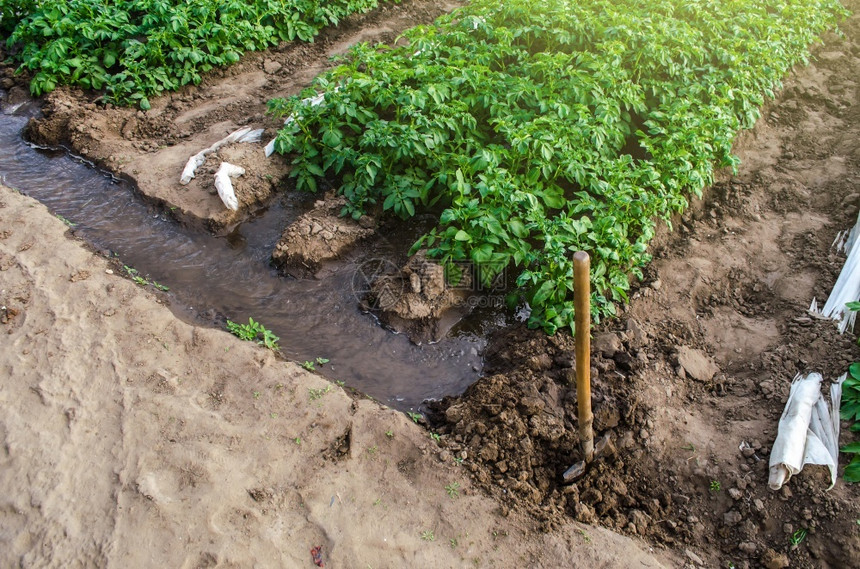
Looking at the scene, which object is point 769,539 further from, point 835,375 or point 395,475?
point 395,475

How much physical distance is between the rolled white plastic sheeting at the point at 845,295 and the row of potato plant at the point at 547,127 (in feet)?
3.99

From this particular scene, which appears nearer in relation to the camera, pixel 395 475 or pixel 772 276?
pixel 395 475

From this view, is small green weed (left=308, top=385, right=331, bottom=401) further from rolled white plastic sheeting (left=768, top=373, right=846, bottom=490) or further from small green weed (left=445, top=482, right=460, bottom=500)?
rolled white plastic sheeting (left=768, top=373, right=846, bottom=490)

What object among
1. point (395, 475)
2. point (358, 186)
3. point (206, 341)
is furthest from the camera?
point (358, 186)

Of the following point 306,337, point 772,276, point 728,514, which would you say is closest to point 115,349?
point 306,337

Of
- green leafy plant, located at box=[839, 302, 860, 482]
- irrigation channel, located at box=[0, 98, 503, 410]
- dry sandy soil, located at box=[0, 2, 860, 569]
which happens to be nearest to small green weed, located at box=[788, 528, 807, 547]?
dry sandy soil, located at box=[0, 2, 860, 569]

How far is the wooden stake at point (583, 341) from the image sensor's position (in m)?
2.55

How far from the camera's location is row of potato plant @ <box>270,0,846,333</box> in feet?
14.4

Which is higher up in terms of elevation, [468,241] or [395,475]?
[468,241]

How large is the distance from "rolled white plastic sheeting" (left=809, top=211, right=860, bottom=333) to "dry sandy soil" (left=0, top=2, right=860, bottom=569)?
136mm

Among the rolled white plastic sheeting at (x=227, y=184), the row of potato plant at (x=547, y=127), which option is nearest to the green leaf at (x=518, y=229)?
the row of potato plant at (x=547, y=127)

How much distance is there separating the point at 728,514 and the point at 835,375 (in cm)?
122

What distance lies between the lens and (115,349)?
12.7 feet

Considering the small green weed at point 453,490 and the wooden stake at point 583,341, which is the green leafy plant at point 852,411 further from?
the small green weed at point 453,490
